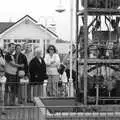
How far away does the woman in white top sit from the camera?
14.2 meters

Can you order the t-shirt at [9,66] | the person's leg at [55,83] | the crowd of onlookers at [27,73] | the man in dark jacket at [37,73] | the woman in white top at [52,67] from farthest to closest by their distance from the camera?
the person's leg at [55,83] < the woman in white top at [52,67] < the man in dark jacket at [37,73] < the crowd of onlookers at [27,73] < the t-shirt at [9,66]

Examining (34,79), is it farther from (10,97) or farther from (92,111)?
(92,111)

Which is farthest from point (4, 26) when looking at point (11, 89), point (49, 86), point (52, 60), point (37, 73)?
point (11, 89)

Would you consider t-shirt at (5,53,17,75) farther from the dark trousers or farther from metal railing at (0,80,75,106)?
metal railing at (0,80,75,106)

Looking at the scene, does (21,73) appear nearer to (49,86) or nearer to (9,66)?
(9,66)

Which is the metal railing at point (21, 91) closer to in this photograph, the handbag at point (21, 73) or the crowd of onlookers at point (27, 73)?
the crowd of onlookers at point (27, 73)

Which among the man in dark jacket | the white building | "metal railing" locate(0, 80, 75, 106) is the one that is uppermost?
the white building

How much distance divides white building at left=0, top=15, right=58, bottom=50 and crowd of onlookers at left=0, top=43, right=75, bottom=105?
39.8m

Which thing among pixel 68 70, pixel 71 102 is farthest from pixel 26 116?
pixel 68 70

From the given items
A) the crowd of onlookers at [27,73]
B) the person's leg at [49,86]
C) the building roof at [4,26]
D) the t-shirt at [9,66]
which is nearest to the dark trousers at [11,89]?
the crowd of onlookers at [27,73]

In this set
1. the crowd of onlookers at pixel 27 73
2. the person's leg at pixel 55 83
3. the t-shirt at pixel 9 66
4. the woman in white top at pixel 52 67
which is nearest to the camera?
the t-shirt at pixel 9 66

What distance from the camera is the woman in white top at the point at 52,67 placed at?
1416 cm

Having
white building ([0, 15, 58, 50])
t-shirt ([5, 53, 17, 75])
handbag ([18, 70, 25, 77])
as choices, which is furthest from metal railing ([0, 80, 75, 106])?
white building ([0, 15, 58, 50])

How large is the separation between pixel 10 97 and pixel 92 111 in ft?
23.4
